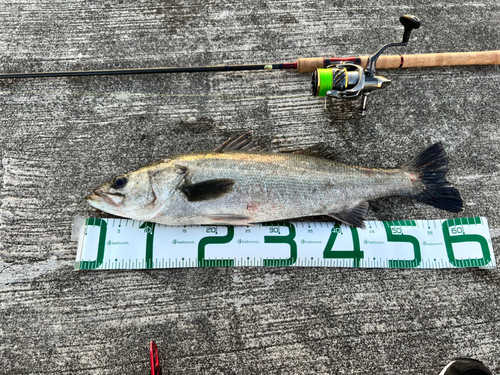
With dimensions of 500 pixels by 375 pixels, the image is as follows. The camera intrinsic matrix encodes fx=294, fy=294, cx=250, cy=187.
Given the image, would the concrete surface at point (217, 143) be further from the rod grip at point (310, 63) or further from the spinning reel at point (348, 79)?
the spinning reel at point (348, 79)

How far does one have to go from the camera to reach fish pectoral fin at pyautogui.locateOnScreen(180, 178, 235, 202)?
7.39ft

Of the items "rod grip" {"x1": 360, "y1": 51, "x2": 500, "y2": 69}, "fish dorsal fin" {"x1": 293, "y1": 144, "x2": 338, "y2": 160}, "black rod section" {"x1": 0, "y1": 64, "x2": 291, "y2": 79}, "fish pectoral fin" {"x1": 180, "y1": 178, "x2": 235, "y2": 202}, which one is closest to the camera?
"fish pectoral fin" {"x1": 180, "y1": 178, "x2": 235, "y2": 202}

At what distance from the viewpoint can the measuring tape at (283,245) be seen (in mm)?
2408

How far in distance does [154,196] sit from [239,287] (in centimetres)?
101

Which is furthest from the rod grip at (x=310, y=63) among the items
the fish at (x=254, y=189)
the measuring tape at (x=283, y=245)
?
the measuring tape at (x=283, y=245)

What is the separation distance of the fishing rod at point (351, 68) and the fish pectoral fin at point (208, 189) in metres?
1.09

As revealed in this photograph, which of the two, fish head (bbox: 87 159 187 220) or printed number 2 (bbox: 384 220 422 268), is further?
printed number 2 (bbox: 384 220 422 268)

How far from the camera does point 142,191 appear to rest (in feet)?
7.48

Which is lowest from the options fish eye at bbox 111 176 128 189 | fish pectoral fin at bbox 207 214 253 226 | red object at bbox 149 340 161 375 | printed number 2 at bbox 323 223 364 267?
red object at bbox 149 340 161 375

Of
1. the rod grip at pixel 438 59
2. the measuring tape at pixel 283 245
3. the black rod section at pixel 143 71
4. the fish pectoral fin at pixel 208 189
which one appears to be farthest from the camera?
the rod grip at pixel 438 59

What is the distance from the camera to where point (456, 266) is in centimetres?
246

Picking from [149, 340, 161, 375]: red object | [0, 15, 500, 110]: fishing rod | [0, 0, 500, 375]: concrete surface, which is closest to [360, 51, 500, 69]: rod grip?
[0, 15, 500, 110]: fishing rod

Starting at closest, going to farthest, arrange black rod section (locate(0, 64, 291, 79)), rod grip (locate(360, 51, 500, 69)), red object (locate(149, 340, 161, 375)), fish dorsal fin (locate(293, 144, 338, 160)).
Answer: red object (locate(149, 340, 161, 375)) < fish dorsal fin (locate(293, 144, 338, 160)) < black rod section (locate(0, 64, 291, 79)) < rod grip (locate(360, 51, 500, 69))

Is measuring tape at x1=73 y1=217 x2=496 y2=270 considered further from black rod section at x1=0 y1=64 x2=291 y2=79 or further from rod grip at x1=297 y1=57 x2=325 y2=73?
rod grip at x1=297 y1=57 x2=325 y2=73
